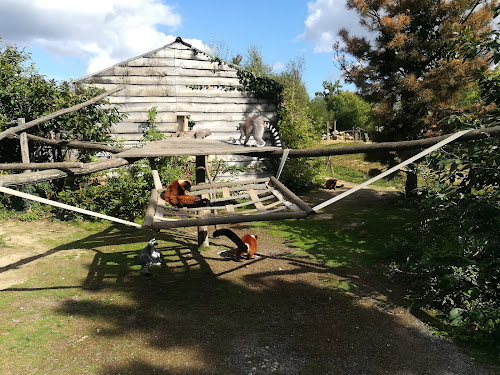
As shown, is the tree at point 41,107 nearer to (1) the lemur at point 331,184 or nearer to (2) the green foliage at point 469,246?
(1) the lemur at point 331,184

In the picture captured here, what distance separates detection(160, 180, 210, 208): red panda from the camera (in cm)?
504

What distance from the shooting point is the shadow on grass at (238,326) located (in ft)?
12.0

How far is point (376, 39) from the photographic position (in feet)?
33.8

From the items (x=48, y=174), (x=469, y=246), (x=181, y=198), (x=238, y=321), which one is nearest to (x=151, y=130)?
(x=181, y=198)

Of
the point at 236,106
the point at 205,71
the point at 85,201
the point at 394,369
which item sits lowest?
the point at 394,369

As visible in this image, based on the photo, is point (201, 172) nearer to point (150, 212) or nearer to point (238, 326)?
point (150, 212)

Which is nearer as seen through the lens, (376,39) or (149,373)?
(149,373)

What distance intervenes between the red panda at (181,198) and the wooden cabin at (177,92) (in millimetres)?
5730

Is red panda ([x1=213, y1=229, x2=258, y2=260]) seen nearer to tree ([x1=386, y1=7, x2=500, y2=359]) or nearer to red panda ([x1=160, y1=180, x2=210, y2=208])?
red panda ([x1=160, y1=180, x2=210, y2=208])

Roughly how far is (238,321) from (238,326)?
12 centimetres

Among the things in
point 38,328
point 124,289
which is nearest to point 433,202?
point 124,289

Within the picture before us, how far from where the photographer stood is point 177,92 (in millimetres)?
11164

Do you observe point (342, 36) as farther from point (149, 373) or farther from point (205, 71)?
point (149, 373)

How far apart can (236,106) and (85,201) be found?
547cm
